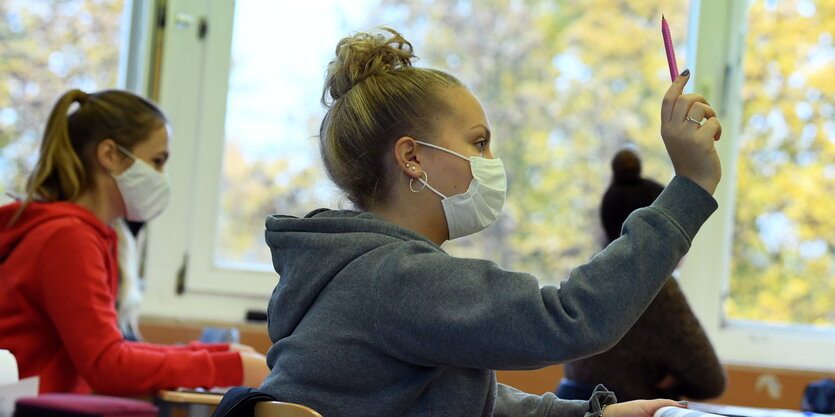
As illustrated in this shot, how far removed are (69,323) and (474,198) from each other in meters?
1.20

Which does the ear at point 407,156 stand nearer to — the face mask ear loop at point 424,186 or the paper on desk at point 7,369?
the face mask ear loop at point 424,186

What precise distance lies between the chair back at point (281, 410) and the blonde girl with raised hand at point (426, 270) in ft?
0.24

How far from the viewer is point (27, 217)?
90.0 inches

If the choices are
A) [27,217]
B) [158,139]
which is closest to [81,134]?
[158,139]

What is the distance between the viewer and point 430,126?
1.41 m

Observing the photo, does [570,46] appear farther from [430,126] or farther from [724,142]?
[430,126]

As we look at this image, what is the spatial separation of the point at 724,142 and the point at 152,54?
2087 mm

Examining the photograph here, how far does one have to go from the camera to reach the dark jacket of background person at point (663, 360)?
8.09 feet

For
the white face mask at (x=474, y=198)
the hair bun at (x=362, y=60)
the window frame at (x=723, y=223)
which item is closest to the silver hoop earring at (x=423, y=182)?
the white face mask at (x=474, y=198)

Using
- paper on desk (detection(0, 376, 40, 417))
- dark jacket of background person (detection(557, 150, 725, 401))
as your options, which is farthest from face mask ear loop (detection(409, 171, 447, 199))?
dark jacket of background person (detection(557, 150, 725, 401))

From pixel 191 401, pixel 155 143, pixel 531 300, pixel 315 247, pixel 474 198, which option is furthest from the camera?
pixel 155 143

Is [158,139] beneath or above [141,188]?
above

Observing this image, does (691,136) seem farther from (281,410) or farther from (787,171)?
(787,171)

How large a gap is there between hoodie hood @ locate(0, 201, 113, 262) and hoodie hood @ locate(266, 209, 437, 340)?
1111 millimetres
